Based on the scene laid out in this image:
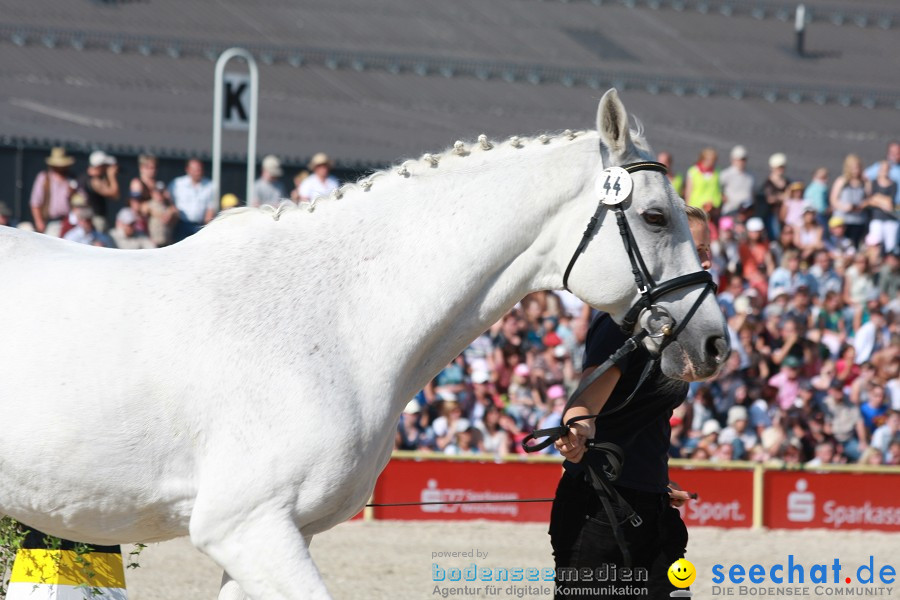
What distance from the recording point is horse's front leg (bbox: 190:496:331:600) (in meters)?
3.52

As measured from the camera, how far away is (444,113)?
20297mm

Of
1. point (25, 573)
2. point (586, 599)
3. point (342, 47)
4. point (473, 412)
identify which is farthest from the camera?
point (342, 47)

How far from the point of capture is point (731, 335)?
11.3 metres

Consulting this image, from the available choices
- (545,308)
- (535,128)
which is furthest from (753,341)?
(535,128)

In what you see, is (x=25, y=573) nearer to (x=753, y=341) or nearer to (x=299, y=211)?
(x=299, y=211)

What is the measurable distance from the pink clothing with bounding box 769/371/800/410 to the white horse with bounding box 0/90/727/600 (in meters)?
8.81

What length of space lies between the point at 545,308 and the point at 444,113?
848cm

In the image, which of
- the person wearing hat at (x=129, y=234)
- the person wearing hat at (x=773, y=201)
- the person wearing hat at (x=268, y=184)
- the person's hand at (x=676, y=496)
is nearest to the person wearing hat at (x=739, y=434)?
the person wearing hat at (x=773, y=201)

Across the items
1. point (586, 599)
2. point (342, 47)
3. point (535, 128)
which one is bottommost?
point (586, 599)

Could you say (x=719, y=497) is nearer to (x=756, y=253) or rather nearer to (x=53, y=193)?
(x=756, y=253)

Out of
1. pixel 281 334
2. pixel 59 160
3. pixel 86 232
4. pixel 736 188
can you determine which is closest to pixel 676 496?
pixel 281 334

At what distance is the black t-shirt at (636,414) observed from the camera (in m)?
4.41

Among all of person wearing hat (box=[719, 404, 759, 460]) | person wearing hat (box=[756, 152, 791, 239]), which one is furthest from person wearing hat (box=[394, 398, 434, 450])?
person wearing hat (box=[756, 152, 791, 239])

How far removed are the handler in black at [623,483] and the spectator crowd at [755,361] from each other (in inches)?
260
